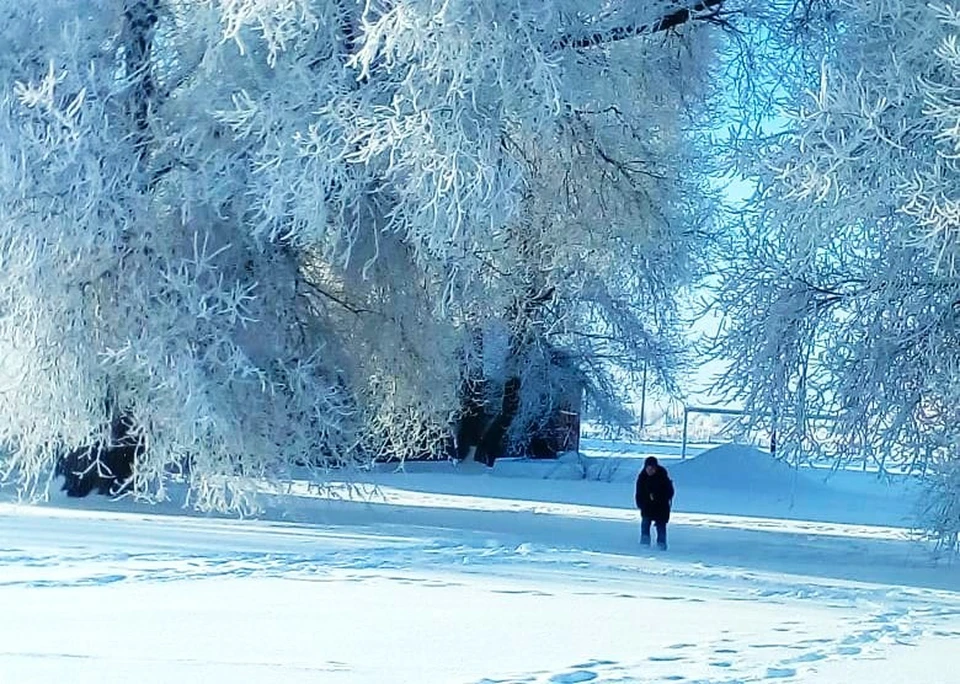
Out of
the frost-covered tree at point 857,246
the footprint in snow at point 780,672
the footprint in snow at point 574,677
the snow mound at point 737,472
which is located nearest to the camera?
the footprint in snow at point 574,677

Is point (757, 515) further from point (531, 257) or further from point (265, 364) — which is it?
point (265, 364)

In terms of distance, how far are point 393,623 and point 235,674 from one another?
1.99 metres

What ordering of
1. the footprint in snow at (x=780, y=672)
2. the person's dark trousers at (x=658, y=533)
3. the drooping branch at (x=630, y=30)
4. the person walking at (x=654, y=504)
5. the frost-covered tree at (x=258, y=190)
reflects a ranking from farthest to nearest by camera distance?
the person walking at (x=654, y=504) < the person's dark trousers at (x=658, y=533) < the drooping branch at (x=630, y=30) < the frost-covered tree at (x=258, y=190) < the footprint in snow at (x=780, y=672)

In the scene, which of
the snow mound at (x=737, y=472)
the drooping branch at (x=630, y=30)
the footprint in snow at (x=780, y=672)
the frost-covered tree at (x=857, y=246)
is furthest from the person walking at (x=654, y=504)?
the snow mound at (x=737, y=472)

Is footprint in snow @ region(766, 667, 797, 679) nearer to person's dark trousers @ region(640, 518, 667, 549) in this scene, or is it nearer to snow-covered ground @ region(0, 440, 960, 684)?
snow-covered ground @ region(0, 440, 960, 684)

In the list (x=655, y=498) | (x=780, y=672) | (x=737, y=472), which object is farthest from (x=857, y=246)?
(x=737, y=472)

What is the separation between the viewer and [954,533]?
573 inches

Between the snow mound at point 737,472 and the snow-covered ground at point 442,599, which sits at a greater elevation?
the snow mound at point 737,472

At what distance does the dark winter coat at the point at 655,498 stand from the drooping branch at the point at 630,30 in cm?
528

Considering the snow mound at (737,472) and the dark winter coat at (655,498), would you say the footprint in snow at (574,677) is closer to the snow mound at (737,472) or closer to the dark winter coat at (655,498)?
the dark winter coat at (655,498)

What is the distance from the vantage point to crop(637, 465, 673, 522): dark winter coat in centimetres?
1652

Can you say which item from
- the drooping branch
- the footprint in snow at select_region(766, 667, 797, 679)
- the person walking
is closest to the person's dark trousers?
the person walking

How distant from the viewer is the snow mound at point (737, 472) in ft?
103

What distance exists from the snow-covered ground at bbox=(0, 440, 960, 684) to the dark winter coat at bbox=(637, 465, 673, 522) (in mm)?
447
